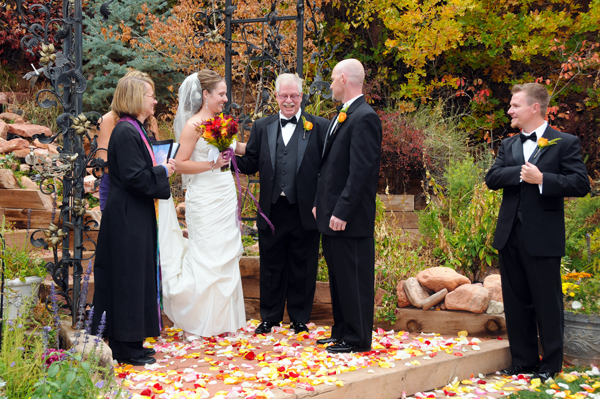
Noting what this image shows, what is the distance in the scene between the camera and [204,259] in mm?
3857

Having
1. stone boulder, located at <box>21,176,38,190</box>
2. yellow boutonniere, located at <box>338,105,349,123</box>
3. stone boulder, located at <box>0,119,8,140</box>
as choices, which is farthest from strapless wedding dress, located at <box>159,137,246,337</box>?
stone boulder, located at <box>0,119,8,140</box>

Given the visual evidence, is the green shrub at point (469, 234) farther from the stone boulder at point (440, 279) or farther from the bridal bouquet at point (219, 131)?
the bridal bouquet at point (219, 131)

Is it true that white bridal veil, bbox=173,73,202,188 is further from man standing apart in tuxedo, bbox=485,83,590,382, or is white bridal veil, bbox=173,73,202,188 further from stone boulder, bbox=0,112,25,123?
stone boulder, bbox=0,112,25,123

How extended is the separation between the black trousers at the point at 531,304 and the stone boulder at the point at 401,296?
0.79m

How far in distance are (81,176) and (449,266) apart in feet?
9.96

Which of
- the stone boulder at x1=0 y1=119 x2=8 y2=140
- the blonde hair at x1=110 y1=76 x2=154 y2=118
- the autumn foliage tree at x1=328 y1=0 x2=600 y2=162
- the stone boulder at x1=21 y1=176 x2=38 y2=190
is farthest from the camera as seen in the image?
the autumn foliage tree at x1=328 y1=0 x2=600 y2=162

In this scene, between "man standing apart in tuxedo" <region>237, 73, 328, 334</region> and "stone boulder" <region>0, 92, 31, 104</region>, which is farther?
"stone boulder" <region>0, 92, 31, 104</region>

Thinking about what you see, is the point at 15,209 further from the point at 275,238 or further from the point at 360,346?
the point at 360,346

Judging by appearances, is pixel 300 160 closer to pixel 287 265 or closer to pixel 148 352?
pixel 287 265

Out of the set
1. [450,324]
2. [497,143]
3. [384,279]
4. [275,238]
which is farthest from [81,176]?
[497,143]

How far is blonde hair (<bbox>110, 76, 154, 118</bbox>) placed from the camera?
132 inches

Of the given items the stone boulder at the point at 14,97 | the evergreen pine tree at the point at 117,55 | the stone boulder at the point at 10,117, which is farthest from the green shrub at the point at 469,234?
the stone boulder at the point at 14,97

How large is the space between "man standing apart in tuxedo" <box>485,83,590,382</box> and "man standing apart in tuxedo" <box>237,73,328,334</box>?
4.35ft

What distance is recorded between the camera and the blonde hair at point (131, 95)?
335cm
